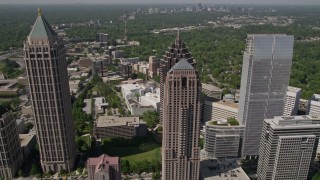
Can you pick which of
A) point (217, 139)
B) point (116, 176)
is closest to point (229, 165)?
point (217, 139)

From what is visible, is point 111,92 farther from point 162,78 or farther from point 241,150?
point 241,150

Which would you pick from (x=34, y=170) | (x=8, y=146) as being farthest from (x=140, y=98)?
(x=8, y=146)

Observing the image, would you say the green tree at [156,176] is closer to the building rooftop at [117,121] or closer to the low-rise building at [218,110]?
the building rooftop at [117,121]

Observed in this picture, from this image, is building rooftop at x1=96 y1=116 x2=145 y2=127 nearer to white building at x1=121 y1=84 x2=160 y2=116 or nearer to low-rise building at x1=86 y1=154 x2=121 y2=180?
white building at x1=121 y1=84 x2=160 y2=116

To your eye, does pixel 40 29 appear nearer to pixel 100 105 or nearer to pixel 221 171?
pixel 221 171

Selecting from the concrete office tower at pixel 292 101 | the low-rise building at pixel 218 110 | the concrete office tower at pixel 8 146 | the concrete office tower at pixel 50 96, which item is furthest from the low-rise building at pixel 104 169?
the concrete office tower at pixel 292 101
